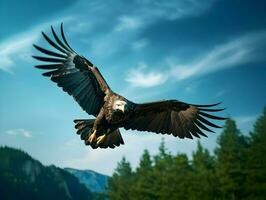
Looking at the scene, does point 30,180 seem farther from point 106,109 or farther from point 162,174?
point 106,109

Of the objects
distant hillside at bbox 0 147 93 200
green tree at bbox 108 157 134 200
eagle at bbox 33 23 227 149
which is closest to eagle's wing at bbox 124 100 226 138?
eagle at bbox 33 23 227 149

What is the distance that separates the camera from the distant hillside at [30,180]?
102m

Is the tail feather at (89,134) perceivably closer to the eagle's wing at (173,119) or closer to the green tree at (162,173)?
the eagle's wing at (173,119)

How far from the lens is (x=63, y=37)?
1090cm

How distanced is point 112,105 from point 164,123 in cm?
283

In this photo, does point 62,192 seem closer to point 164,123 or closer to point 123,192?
point 123,192

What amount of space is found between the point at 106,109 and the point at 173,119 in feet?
9.94

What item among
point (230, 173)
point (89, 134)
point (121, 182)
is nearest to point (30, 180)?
point (121, 182)

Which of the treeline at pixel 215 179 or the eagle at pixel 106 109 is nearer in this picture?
the eagle at pixel 106 109

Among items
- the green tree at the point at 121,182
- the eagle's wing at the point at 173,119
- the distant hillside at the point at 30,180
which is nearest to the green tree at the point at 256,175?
the green tree at the point at 121,182

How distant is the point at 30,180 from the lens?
110 m

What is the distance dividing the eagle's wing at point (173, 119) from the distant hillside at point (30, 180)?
92.8 meters

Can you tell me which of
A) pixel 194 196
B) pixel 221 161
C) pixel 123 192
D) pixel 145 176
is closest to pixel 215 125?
pixel 194 196

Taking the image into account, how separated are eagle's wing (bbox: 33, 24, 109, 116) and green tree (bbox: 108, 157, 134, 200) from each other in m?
55.5
